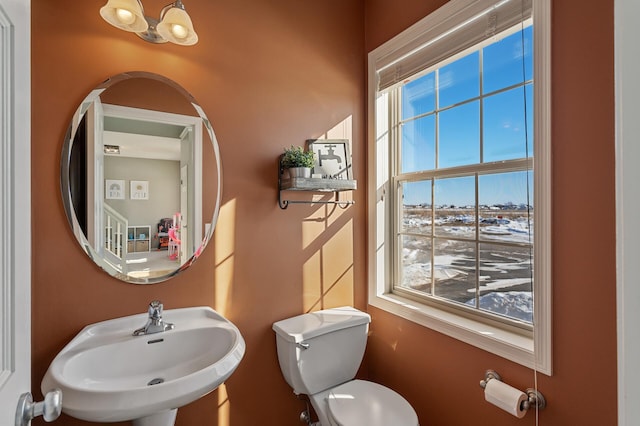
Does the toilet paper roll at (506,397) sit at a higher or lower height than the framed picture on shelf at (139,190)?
lower

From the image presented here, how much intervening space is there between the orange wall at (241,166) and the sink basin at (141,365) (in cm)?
10

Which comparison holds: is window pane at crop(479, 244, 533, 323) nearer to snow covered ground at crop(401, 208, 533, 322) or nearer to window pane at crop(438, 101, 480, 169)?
snow covered ground at crop(401, 208, 533, 322)

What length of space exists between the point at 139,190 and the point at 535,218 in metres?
1.65

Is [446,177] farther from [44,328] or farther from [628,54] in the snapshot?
[44,328]

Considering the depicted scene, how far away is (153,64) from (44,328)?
1174mm

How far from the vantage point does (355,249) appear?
2031 mm

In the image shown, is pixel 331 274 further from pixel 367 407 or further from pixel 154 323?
pixel 154 323

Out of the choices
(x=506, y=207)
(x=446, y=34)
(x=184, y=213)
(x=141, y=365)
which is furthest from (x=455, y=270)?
(x=141, y=365)

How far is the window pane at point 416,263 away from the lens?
1830 millimetres

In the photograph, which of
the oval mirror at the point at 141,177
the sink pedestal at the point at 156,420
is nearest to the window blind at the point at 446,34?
the oval mirror at the point at 141,177

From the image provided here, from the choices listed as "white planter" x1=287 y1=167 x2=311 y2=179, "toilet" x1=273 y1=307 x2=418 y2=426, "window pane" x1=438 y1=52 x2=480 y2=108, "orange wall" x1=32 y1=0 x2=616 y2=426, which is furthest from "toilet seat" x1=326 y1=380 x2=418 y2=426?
"window pane" x1=438 y1=52 x2=480 y2=108

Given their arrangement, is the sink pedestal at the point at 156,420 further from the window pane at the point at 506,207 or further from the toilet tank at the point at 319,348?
the window pane at the point at 506,207

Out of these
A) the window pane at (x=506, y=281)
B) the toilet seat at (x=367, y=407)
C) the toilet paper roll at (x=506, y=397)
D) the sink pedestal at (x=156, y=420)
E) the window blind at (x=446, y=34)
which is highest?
the window blind at (x=446, y=34)

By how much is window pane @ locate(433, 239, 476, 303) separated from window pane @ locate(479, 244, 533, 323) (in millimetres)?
59
